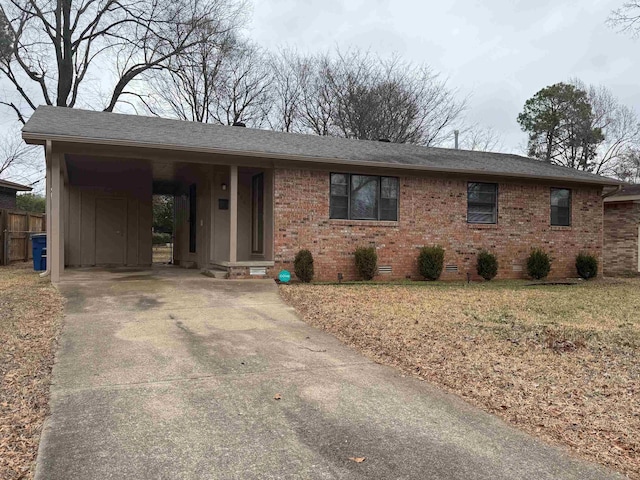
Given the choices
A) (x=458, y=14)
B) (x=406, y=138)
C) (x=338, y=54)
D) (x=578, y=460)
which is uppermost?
(x=338, y=54)

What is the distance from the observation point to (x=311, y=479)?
106 inches

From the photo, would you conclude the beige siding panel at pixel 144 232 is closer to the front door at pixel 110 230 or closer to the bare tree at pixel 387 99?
the front door at pixel 110 230

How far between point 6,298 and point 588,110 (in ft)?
109

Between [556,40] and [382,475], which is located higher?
[556,40]

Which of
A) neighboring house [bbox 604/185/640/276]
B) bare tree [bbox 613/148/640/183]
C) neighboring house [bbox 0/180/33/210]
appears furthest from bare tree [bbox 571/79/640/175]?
neighboring house [bbox 0/180/33/210]

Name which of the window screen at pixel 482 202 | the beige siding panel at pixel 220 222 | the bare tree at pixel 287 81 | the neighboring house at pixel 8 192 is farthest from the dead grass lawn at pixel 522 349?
the bare tree at pixel 287 81

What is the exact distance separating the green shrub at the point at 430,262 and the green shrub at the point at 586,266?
4.86 m

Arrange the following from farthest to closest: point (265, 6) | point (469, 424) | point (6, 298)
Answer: point (265, 6)
point (6, 298)
point (469, 424)

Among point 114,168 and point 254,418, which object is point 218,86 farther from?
point 254,418

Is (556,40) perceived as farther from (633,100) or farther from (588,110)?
(633,100)

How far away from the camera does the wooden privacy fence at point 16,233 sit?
15977mm

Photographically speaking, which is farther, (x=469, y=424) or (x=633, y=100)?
(x=633, y=100)

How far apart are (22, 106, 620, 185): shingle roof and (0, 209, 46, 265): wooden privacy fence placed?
18.7 feet

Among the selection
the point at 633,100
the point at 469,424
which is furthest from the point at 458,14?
the point at 633,100
